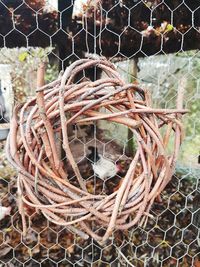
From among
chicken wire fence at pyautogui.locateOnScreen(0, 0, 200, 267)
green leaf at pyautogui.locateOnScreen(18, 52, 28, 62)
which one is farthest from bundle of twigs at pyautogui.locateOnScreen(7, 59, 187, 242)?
green leaf at pyautogui.locateOnScreen(18, 52, 28, 62)

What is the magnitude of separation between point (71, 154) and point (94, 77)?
0.67 metres

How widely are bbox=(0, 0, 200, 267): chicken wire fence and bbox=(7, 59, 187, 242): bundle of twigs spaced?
0.46 metres

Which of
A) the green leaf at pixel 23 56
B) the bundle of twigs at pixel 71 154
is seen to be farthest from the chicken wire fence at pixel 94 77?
the bundle of twigs at pixel 71 154

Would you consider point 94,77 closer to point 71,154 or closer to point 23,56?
point 23,56

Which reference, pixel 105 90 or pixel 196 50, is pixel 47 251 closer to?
pixel 105 90

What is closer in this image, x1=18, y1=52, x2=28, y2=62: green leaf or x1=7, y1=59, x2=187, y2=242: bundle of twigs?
x1=7, y1=59, x2=187, y2=242: bundle of twigs

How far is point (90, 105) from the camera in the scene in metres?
0.54


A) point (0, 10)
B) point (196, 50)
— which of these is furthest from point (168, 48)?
point (0, 10)

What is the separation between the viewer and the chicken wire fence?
1.09 metres

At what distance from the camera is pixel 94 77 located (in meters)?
1.18

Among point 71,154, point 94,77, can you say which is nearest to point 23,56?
point 94,77

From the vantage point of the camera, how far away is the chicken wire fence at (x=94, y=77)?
1093 millimetres

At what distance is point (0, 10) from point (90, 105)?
69 cm

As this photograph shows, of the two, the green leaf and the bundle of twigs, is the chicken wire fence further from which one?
the bundle of twigs
